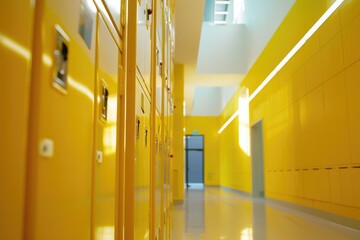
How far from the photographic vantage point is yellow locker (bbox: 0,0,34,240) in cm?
54

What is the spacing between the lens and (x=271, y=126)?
35.0 feet

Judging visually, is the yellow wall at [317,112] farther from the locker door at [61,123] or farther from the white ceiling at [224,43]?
the locker door at [61,123]

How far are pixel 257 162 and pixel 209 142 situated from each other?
10342 millimetres

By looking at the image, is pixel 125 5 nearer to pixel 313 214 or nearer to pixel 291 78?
pixel 313 214

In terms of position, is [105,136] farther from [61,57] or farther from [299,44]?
[299,44]

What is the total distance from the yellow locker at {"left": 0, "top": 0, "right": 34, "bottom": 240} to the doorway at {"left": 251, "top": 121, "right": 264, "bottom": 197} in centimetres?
1288

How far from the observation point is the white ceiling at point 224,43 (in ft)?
32.1

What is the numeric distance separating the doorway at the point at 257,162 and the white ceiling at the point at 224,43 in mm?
2169

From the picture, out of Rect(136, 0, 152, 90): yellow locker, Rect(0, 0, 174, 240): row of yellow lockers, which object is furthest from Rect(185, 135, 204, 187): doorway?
Rect(0, 0, 174, 240): row of yellow lockers

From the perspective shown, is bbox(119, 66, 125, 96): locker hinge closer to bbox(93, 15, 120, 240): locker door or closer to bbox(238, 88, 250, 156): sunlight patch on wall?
bbox(93, 15, 120, 240): locker door

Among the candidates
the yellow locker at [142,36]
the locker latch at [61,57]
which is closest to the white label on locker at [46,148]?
the locker latch at [61,57]

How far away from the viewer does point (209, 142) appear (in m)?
23.6

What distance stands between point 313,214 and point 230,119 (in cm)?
1142

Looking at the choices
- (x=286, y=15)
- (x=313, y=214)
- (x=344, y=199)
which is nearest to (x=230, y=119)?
(x=286, y=15)
